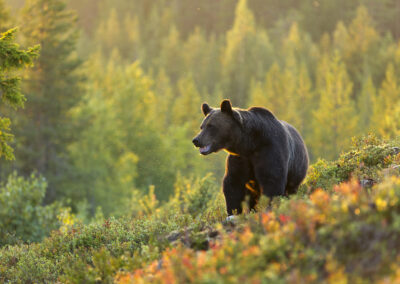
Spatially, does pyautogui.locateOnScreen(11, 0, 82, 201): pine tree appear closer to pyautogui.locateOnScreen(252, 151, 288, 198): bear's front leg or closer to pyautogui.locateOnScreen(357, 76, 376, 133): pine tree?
pyautogui.locateOnScreen(357, 76, 376, 133): pine tree

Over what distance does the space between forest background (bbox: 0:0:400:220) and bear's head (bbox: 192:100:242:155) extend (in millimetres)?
3250

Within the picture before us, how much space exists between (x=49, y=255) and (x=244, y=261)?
18.5ft

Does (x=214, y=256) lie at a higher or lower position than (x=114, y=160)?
lower

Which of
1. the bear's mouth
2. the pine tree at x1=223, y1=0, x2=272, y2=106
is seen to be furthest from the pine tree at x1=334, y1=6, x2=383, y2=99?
the bear's mouth

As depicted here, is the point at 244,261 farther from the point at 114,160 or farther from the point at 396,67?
the point at 396,67

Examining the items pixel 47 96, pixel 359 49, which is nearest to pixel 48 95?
pixel 47 96

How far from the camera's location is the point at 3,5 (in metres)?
33.8

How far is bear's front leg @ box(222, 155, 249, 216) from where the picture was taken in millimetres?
8266

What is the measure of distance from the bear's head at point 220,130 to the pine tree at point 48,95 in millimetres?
31960

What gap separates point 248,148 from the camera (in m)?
8.07

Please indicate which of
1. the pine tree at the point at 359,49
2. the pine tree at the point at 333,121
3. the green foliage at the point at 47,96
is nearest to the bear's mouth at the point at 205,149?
the green foliage at the point at 47,96

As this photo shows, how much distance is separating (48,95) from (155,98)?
2202cm

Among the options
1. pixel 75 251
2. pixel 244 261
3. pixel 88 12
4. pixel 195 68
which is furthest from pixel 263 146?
pixel 88 12

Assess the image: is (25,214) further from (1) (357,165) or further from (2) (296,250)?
(2) (296,250)
